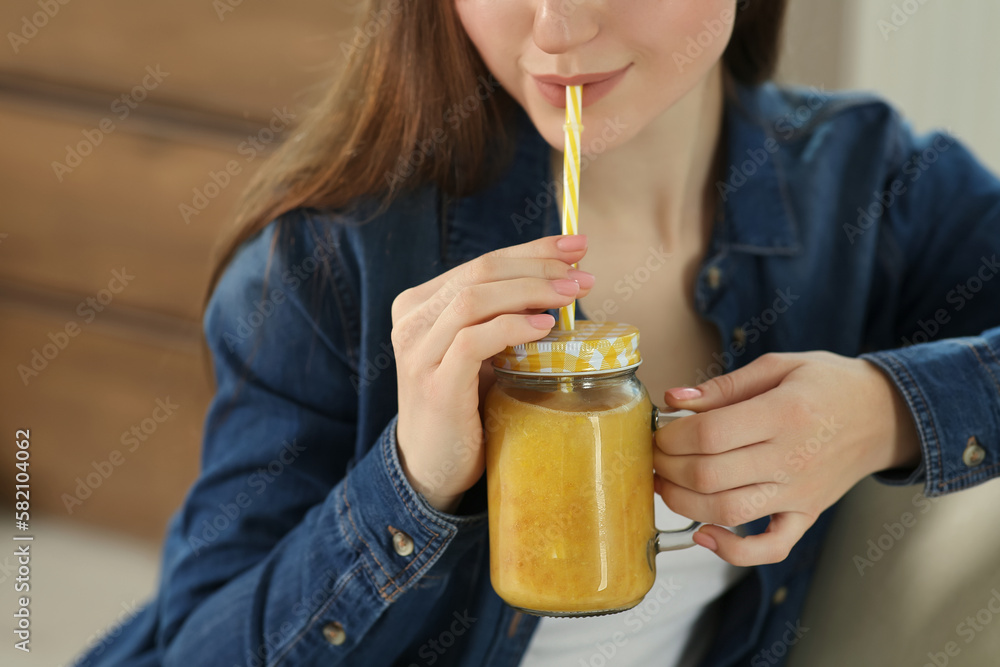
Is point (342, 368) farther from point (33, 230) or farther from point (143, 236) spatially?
point (33, 230)

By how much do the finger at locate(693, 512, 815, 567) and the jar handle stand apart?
0.02 m

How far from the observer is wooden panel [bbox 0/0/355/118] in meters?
1.67

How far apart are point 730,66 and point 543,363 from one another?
0.71 meters

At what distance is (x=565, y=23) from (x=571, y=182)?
137 millimetres

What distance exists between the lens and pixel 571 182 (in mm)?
708

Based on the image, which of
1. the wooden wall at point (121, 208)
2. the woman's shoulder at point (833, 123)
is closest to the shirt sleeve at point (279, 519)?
the woman's shoulder at point (833, 123)

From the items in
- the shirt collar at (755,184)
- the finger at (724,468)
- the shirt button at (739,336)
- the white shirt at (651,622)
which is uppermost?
the shirt collar at (755,184)

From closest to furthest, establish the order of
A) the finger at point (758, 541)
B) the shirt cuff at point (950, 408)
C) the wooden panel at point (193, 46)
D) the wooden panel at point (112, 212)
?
the finger at point (758, 541) → the shirt cuff at point (950, 408) → the wooden panel at point (193, 46) → the wooden panel at point (112, 212)

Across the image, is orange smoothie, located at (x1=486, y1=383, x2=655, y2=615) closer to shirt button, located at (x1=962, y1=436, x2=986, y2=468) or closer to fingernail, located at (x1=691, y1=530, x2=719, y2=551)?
fingernail, located at (x1=691, y1=530, x2=719, y2=551)

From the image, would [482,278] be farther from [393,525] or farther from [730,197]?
[730,197]

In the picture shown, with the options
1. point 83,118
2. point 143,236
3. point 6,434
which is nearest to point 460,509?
point 143,236

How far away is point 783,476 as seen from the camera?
0.72 meters

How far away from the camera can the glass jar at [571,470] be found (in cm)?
65

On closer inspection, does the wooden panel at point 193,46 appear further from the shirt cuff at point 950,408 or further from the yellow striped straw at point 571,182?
the shirt cuff at point 950,408
